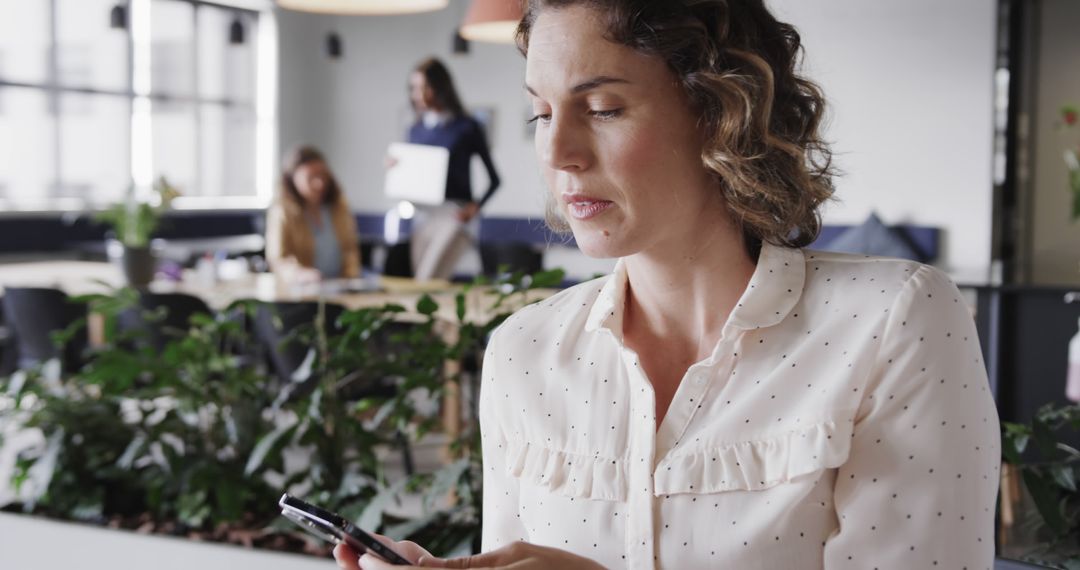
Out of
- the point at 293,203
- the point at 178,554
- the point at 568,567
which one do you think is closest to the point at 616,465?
the point at 568,567

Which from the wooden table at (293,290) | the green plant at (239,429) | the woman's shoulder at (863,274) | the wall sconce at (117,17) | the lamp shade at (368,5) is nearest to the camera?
the woman's shoulder at (863,274)

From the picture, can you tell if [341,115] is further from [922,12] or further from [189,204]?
[922,12]

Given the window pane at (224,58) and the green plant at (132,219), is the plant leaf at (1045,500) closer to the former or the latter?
the green plant at (132,219)

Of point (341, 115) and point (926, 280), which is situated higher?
point (341, 115)

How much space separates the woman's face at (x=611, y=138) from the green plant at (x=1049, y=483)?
1.00 metres

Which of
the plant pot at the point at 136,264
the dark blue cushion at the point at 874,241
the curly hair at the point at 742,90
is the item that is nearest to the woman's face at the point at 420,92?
the plant pot at the point at 136,264

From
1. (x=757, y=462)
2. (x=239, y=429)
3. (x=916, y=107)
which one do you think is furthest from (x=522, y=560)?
(x=916, y=107)

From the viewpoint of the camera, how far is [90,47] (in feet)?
32.9

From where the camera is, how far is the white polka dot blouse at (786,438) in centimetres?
114

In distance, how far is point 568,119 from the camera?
48.8 inches

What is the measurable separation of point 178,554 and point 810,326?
1551 mm

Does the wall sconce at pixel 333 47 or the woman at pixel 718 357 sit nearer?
the woman at pixel 718 357

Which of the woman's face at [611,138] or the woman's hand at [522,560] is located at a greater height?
the woman's face at [611,138]

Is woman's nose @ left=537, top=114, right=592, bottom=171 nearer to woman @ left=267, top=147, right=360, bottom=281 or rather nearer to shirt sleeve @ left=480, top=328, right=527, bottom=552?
shirt sleeve @ left=480, top=328, right=527, bottom=552
